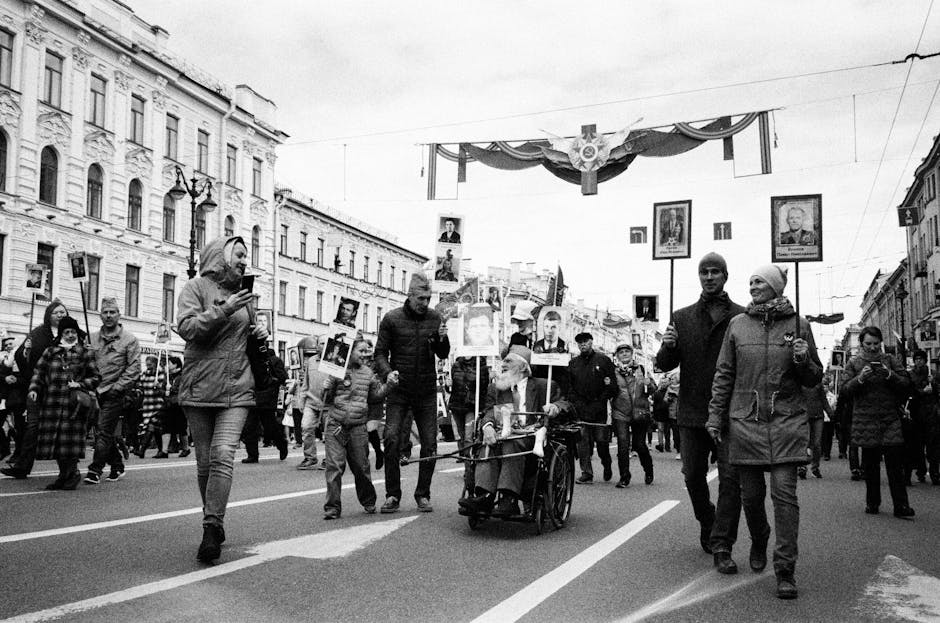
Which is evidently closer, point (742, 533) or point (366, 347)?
point (742, 533)

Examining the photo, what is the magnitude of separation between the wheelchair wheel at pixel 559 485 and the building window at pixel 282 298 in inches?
1718

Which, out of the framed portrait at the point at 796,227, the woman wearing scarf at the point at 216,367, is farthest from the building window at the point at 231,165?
the woman wearing scarf at the point at 216,367

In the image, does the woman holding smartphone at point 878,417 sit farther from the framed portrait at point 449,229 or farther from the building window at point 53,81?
the building window at point 53,81

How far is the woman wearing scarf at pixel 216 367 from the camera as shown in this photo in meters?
5.89

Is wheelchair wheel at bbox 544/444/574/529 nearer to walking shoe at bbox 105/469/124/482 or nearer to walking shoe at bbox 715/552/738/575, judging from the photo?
walking shoe at bbox 715/552/738/575

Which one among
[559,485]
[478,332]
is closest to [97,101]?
[478,332]

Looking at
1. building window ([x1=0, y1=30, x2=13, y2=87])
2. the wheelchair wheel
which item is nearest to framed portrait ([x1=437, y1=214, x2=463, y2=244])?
the wheelchair wheel

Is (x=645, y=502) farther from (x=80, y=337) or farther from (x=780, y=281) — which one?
(x=80, y=337)

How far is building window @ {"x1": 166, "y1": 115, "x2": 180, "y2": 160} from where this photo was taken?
3947cm

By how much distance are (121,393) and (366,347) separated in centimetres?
293

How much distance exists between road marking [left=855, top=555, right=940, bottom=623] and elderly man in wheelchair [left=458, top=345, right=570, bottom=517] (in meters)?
2.58

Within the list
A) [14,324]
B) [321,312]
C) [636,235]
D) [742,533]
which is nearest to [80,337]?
[742,533]

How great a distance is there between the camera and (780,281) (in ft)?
19.3

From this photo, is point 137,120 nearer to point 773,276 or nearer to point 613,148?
point 613,148
